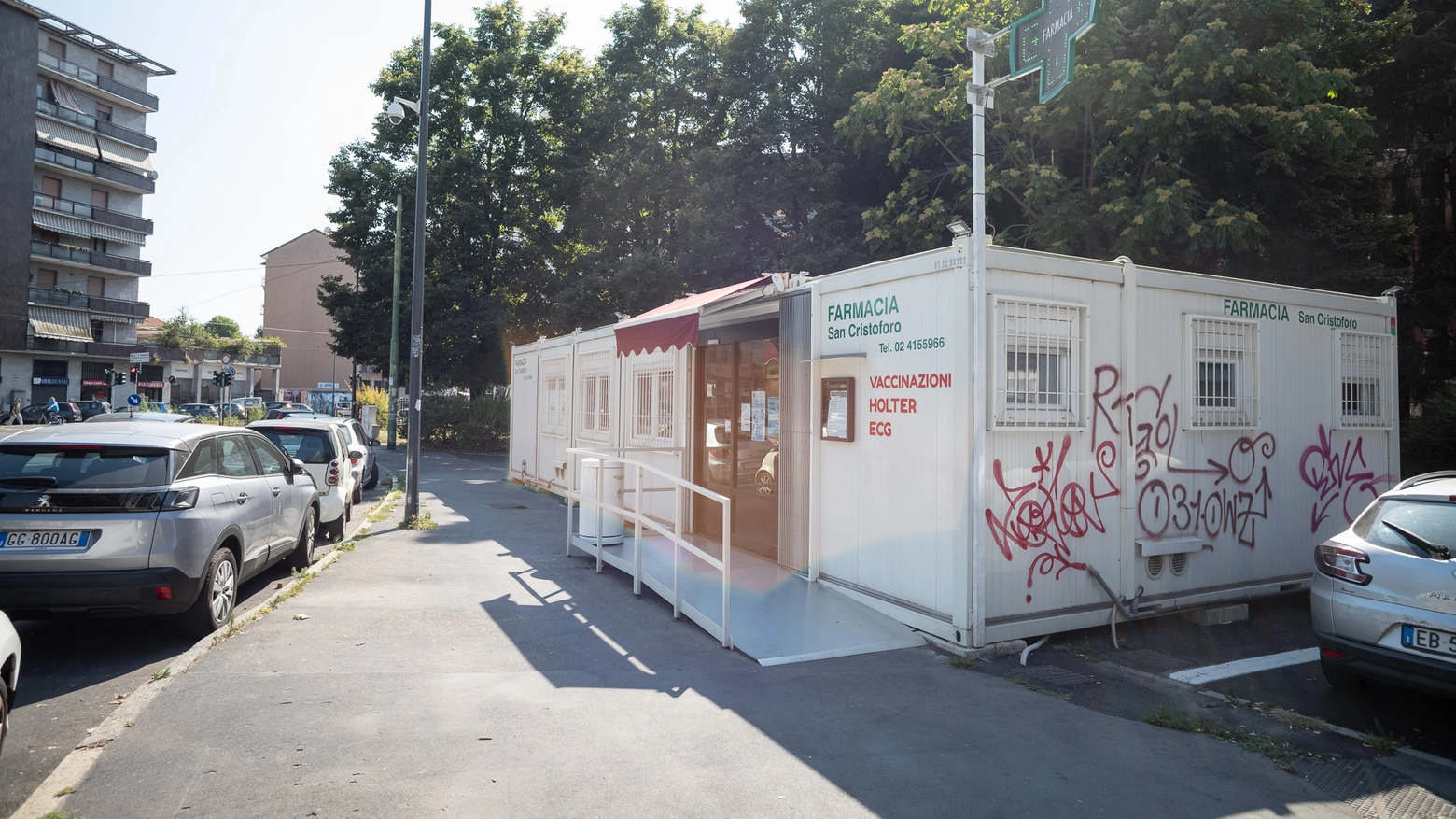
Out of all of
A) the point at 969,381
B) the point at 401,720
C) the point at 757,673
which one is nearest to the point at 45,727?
the point at 401,720

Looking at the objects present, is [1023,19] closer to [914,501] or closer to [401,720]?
[914,501]

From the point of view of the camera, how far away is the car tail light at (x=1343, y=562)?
4969mm

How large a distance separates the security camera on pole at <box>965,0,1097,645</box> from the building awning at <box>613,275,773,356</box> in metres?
2.86

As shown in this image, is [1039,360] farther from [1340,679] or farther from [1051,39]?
[1340,679]

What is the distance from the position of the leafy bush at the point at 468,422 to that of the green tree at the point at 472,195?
1.53m

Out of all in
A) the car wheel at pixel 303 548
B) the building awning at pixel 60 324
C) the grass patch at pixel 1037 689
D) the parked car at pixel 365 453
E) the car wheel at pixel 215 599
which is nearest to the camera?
the grass patch at pixel 1037 689

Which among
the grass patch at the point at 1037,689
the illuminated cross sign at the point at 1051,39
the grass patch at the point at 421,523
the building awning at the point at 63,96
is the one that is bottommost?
the grass patch at the point at 1037,689

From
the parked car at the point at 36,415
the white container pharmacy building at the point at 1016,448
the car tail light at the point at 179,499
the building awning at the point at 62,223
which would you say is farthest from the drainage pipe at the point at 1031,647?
the building awning at the point at 62,223

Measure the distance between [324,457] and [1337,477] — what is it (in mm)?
12279

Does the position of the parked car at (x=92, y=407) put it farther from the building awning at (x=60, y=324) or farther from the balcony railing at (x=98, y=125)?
the balcony railing at (x=98, y=125)

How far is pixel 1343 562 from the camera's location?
5.09 metres

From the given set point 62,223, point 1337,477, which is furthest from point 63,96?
point 1337,477

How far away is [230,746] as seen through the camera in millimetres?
4273

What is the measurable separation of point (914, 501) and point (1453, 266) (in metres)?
14.8
